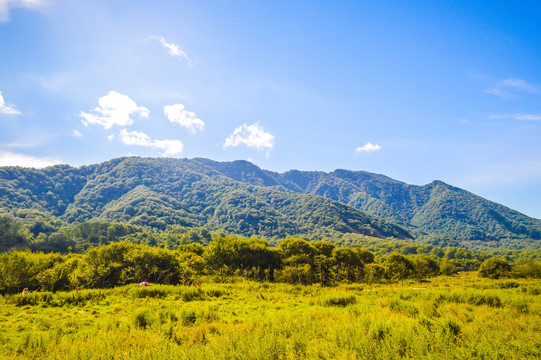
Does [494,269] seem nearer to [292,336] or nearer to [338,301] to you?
[338,301]

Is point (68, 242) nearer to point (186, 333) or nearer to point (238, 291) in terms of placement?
point (238, 291)

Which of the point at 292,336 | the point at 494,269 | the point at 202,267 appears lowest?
the point at 202,267

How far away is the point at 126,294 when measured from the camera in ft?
61.9

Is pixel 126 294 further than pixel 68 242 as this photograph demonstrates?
No

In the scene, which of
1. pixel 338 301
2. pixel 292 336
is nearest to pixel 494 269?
pixel 338 301

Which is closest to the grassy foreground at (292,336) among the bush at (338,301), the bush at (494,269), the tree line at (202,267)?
the bush at (338,301)

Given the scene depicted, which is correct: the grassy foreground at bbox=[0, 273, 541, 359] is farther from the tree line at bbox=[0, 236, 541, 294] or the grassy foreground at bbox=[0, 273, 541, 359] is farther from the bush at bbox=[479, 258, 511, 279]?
the bush at bbox=[479, 258, 511, 279]

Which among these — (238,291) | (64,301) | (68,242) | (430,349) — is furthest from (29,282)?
(68,242)

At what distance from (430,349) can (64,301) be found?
66.4 feet

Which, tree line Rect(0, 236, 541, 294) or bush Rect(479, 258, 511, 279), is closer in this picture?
tree line Rect(0, 236, 541, 294)

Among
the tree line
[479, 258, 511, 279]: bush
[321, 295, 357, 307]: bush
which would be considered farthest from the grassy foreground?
[479, 258, 511, 279]: bush

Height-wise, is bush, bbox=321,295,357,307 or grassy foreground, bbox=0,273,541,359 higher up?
grassy foreground, bbox=0,273,541,359

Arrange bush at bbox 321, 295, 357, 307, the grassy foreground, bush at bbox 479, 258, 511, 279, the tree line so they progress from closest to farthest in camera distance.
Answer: the grassy foreground → bush at bbox 321, 295, 357, 307 → the tree line → bush at bbox 479, 258, 511, 279

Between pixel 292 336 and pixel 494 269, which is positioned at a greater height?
pixel 292 336
